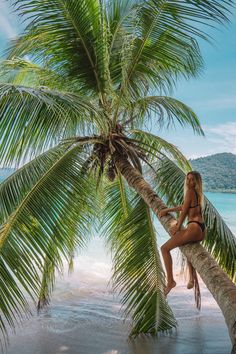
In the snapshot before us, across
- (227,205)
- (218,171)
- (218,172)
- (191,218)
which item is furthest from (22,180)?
(227,205)

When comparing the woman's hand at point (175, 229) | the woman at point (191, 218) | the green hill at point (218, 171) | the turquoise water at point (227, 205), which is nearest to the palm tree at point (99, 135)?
the woman at point (191, 218)

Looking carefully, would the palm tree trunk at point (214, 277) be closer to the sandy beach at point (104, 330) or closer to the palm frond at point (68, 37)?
the palm frond at point (68, 37)

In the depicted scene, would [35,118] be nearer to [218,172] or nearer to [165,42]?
[165,42]

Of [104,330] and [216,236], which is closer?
[216,236]

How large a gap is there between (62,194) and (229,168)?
36291mm

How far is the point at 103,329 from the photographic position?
7.02m

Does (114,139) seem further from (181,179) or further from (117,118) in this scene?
(181,179)

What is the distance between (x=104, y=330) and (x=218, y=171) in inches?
1279

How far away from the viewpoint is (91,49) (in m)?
5.56

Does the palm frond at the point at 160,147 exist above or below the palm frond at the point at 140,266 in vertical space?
above

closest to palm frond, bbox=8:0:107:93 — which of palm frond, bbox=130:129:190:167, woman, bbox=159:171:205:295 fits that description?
palm frond, bbox=130:129:190:167

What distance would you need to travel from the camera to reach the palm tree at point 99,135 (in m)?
4.16

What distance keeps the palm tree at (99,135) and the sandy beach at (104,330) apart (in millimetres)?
364

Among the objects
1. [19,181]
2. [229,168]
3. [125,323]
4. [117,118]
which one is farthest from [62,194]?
[229,168]
